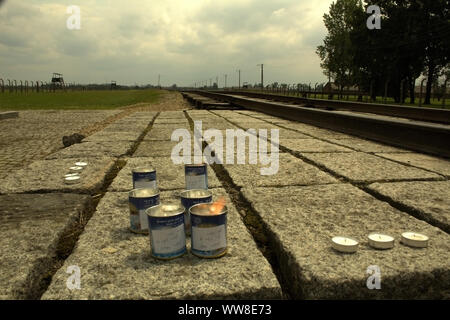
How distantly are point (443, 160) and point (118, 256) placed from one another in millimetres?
3296

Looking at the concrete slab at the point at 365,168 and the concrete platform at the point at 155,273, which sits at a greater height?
the concrete slab at the point at 365,168

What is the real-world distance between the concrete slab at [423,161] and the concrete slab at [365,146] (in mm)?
259

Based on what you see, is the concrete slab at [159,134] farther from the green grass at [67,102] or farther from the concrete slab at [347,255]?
the green grass at [67,102]

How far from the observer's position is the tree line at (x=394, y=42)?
2953cm

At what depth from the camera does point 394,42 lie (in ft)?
101

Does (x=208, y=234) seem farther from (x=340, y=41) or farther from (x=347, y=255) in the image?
(x=340, y=41)

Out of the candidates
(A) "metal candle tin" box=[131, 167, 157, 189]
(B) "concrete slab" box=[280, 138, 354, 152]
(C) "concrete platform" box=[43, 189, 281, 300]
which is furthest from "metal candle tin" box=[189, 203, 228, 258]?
(B) "concrete slab" box=[280, 138, 354, 152]

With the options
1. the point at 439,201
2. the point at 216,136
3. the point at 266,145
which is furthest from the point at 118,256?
the point at 216,136

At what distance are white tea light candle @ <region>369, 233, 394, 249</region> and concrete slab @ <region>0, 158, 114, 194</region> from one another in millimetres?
1868

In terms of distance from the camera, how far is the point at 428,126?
155 inches

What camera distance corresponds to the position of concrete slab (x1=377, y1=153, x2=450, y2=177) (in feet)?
9.85

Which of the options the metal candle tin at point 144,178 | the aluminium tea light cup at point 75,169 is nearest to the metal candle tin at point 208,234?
the metal candle tin at point 144,178
